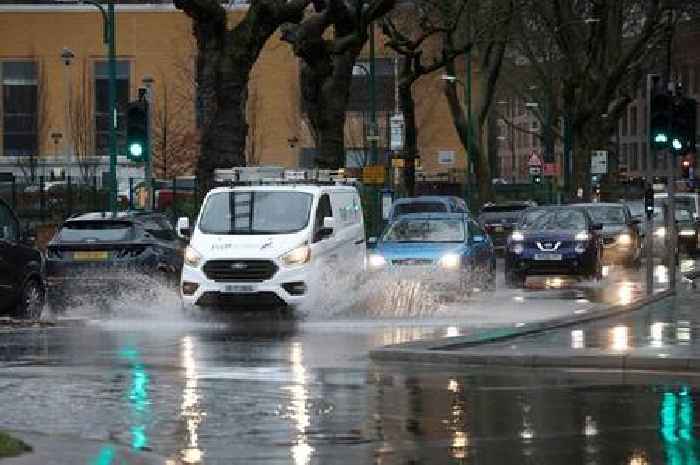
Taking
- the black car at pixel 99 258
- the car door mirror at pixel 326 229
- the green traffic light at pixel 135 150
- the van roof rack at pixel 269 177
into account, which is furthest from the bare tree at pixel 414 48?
the car door mirror at pixel 326 229

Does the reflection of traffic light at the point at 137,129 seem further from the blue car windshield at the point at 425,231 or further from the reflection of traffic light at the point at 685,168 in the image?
the reflection of traffic light at the point at 685,168

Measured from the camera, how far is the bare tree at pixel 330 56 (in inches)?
1452

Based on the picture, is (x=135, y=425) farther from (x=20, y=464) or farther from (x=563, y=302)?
(x=563, y=302)

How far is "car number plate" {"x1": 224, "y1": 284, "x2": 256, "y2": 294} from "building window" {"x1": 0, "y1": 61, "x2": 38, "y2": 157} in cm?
5674

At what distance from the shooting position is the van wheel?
963 inches

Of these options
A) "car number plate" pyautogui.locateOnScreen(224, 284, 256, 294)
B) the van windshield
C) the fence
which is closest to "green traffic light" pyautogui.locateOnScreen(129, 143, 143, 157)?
the van windshield

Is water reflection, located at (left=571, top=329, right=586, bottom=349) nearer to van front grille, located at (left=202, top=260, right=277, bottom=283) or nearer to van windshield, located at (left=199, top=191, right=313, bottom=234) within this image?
van front grille, located at (left=202, top=260, right=277, bottom=283)

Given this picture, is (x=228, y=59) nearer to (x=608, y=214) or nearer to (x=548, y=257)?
(x=548, y=257)

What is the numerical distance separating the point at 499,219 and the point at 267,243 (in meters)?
28.9

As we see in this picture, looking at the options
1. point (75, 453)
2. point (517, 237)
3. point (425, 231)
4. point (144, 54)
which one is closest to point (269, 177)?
point (425, 231)

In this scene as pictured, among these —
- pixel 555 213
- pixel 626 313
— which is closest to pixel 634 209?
pixel 555 213

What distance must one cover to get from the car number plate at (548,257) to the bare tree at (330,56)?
21.9 ft

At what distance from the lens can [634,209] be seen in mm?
54250

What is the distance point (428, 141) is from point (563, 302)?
5855cm
